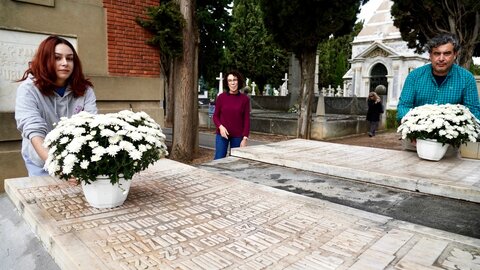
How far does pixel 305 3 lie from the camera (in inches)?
427

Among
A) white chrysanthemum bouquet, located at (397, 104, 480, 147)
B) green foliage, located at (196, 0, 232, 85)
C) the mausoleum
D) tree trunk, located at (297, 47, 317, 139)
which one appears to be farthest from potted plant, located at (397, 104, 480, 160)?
the mausoleum

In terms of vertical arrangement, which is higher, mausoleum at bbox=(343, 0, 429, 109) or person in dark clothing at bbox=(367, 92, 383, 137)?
mausoleum at bbox=(343, 0, 429, 109)

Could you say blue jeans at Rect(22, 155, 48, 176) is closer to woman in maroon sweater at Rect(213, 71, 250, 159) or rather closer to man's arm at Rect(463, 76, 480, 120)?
woman in maroon sweater at Rect(213, 71, 250, 159)

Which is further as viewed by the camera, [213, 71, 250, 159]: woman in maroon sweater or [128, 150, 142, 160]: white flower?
[213, 71, 250, 159]: woman in maroon sweater

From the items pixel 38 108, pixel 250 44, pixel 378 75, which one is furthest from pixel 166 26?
pixel 378 75

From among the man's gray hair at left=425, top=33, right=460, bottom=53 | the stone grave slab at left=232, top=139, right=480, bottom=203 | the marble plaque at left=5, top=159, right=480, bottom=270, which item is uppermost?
the man's gray hair at left=425, top=33, right=460, bottom=53

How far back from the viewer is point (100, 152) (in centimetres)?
199

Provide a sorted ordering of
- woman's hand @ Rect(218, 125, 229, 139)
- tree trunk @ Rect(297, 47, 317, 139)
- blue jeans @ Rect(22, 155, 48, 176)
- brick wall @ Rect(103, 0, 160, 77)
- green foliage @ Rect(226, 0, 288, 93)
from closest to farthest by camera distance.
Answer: blue jeans @ Rect(22, 155, 48, 176) → woman's hand @ Rect(218, 125, 229, 139) → brick wall @ Rect(103, 0, 160, 77) → tree trunk @ Rect(297, 47, 317, 139) → green foliage @ Rect(226, 0, 288, 93)

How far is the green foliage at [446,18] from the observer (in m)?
11.3

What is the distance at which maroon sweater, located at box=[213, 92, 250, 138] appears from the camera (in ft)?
17.4

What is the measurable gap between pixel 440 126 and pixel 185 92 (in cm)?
570

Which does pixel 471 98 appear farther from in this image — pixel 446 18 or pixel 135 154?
pixel 446 18

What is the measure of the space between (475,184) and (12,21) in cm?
623

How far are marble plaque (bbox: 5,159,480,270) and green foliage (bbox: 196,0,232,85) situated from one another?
14.9 metres
